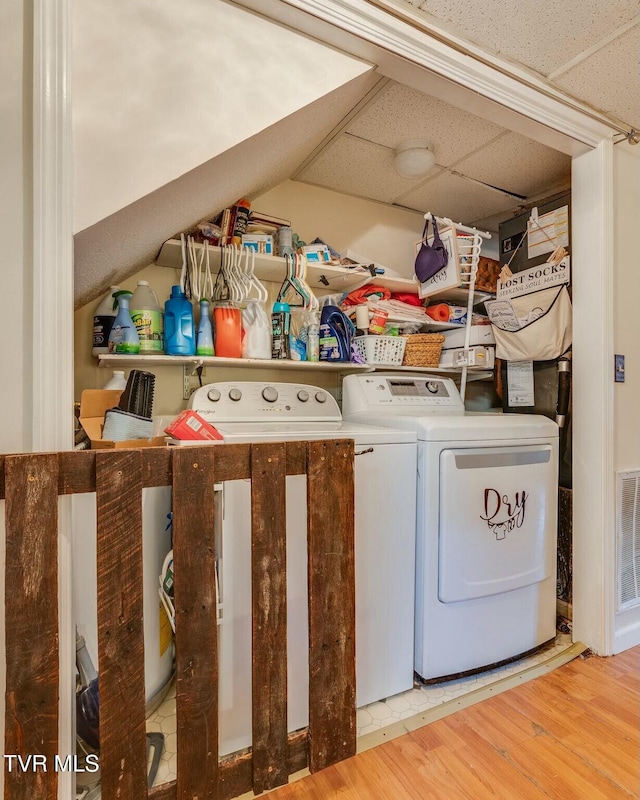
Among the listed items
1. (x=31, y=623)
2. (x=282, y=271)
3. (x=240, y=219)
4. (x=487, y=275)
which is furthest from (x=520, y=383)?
(x=31, y=623)

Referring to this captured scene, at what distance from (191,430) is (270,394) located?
517mm

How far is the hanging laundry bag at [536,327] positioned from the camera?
197 centimetres

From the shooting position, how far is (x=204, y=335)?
1.78 metres

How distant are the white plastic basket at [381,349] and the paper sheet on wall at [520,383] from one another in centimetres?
68

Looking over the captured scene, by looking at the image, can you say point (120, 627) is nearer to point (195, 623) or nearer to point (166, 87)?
point (195, 623)

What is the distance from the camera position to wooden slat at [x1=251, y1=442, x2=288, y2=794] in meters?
1.03

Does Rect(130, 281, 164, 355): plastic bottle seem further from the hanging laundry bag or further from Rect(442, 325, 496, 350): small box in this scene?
the hanging laundry bag

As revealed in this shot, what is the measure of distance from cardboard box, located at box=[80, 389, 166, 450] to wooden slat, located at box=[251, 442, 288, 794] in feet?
1.24

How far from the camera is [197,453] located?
0.96 metres

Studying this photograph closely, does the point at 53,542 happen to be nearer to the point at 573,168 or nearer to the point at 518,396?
the point at 518,396

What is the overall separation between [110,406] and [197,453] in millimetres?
499

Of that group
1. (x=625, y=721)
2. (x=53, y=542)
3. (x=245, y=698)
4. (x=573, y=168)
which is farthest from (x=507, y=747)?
(x=573, y=168)

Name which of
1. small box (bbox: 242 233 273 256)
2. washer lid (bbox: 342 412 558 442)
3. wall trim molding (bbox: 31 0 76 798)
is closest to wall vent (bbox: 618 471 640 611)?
washer lid (bbox: 342 412 558 442)

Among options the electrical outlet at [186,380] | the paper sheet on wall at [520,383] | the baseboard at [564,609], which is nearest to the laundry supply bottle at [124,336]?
the electrical outlet at [186,380]
